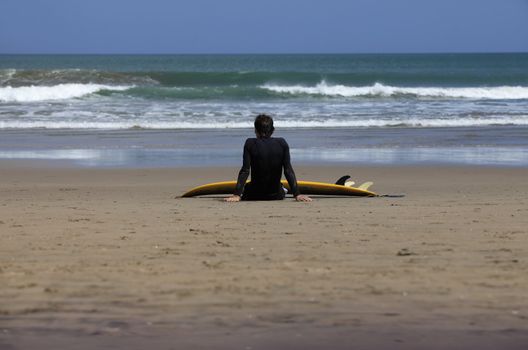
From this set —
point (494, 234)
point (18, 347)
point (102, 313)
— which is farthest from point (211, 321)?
point (494, 234)

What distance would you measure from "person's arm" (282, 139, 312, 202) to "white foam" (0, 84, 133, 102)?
2419 cm

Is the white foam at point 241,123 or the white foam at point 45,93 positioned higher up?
the white foam at point 45,93

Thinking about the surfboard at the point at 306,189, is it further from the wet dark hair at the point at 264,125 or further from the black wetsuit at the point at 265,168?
Answer: the wet dark hair at the point at 264,125

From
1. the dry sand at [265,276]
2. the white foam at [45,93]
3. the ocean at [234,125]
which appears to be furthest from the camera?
the white foam at [45,93]

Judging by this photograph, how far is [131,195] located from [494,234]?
466 centimetres

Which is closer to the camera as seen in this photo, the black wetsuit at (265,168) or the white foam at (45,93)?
the black wetsuit at (265,168)

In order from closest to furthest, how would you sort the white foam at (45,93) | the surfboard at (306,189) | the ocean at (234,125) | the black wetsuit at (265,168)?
the black wetsuit at (265,168)
the surfboard at (306,189)
the ocean at (234,125)
the white foam at (45,93)

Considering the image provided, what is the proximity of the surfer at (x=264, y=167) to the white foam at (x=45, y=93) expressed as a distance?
24.0 meters

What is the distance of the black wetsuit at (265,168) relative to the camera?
8.58 metres

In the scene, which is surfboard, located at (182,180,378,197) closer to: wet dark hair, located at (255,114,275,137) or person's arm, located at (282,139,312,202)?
person's arm, located at (282,139,312,202)


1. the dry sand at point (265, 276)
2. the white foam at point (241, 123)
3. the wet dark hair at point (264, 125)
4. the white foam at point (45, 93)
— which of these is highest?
the white foam at point (45, 93)

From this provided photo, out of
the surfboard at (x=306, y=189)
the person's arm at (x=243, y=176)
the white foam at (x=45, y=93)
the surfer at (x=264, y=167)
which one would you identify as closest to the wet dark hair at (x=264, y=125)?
the surfer at (x=264, y=167)

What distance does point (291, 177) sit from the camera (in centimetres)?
864

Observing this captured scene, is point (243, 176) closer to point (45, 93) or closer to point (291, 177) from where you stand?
point (291, 177)
